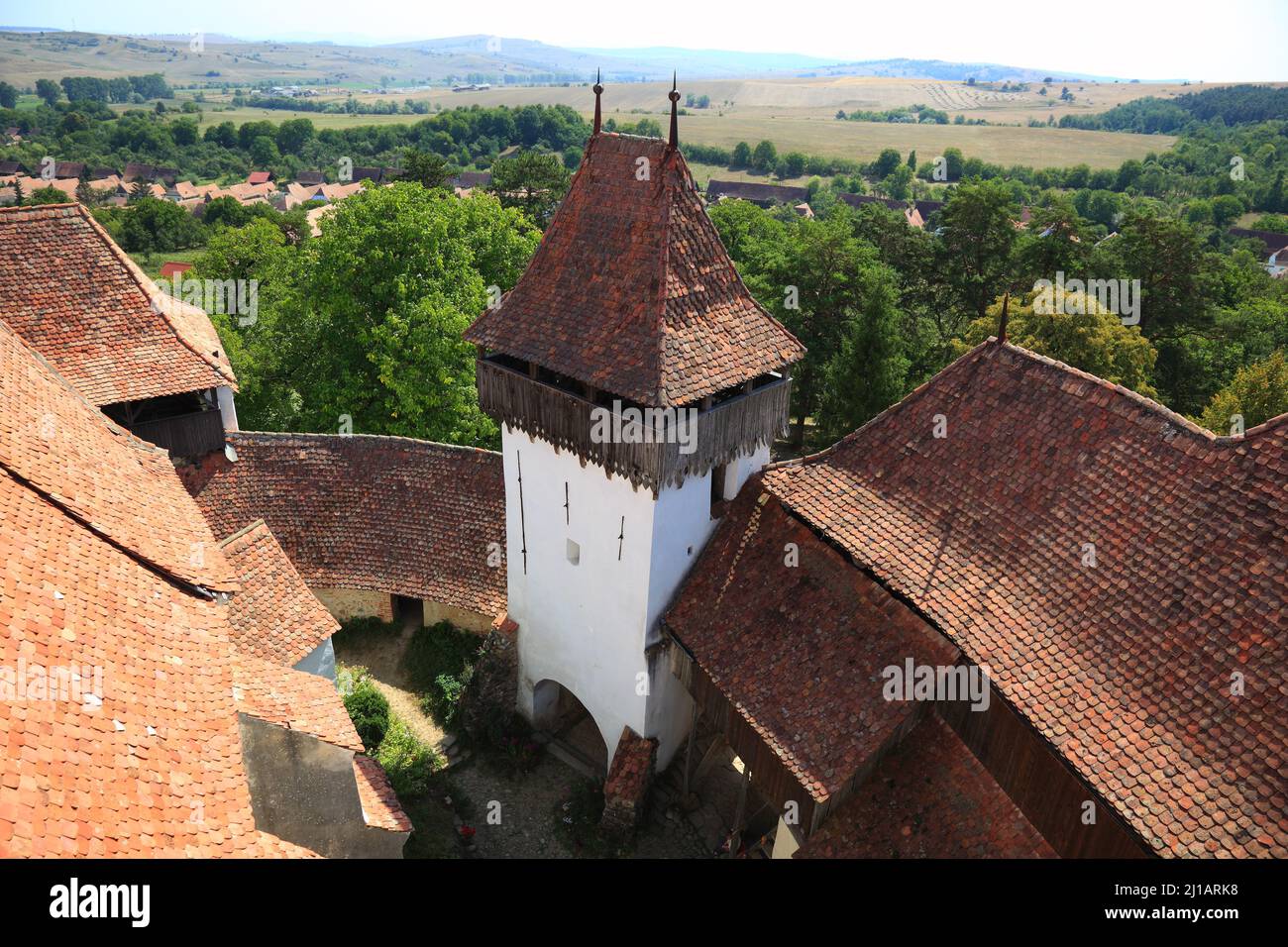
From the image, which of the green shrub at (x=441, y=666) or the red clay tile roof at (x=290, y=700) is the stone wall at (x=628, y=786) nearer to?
the green shrub at (x=441, y=666)

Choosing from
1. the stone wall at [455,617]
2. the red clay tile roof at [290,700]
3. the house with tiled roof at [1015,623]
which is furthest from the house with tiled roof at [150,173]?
the house with tiled roof at [1015,623]

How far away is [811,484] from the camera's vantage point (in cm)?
1573

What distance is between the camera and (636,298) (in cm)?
1471

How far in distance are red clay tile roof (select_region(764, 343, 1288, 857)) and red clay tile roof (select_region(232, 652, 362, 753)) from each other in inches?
335

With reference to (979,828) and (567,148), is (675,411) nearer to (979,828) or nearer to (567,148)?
(979,828)

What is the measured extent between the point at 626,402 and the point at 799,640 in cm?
493

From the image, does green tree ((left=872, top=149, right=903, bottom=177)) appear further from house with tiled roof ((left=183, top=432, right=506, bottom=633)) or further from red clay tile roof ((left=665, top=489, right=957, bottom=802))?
red clay tile roof ((left=665, top=489, right=957, bottom=802))

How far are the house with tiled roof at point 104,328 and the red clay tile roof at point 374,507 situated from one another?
175 centimetres

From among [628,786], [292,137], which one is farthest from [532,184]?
[292,137]

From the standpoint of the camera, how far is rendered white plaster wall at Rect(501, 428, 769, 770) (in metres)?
15.7

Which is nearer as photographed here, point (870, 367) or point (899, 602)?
point (899, 602)

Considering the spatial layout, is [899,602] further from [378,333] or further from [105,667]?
[378,333]

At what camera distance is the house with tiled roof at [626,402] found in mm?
14586
